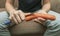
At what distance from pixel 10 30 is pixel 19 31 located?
0.07m

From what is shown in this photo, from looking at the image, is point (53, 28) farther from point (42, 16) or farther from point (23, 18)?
point (23, 18)

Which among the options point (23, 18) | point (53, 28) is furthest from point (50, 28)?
point (23, 18)

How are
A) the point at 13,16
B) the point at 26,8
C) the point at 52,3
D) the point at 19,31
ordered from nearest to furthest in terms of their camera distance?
the point at 13,16 < the point at 19,31 < the point at 26,8 < the point at 52,3

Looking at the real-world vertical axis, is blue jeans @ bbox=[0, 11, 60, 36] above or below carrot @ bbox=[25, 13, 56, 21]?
below

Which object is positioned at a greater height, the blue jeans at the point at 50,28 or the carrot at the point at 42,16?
the carrot at the point at 42,16

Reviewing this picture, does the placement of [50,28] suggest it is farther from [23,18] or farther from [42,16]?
[23,18]

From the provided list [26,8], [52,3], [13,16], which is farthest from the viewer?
[52,3]

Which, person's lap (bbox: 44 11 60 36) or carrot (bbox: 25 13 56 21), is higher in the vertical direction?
carrot (bbox: 25 13 56 21)

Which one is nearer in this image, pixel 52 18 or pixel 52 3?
pixel 52 18

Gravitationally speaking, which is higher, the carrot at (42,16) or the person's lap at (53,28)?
the carrot at (42,16)

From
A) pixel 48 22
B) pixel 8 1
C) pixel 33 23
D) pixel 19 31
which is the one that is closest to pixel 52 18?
pixel 48 22

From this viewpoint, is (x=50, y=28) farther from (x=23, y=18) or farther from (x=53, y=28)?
(x=23, y=18)

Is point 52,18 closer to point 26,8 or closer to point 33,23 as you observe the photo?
point 33,23

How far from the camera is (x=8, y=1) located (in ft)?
4.24
